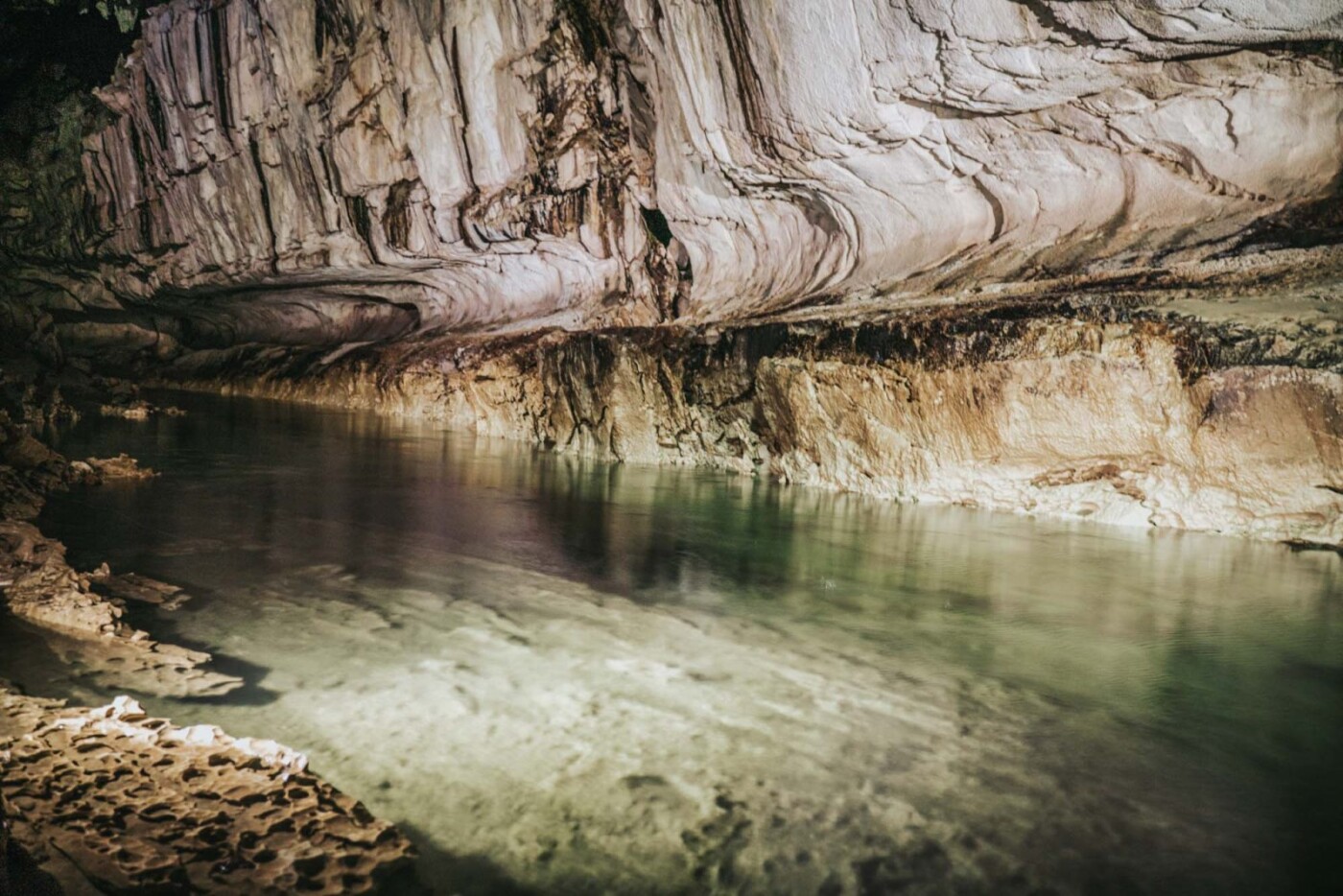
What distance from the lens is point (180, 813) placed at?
6.31 ft

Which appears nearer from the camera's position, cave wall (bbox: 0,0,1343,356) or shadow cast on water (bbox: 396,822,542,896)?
shadow cast on water (bbox: 396,822,542,896)

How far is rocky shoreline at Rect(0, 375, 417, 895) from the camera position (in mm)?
1711

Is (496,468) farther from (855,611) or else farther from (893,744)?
(893,744)

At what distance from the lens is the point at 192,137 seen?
15531 mm

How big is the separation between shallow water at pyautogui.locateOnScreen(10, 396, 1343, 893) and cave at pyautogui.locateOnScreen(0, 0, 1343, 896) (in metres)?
0.02

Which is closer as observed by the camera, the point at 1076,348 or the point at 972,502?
the point at 1076,348

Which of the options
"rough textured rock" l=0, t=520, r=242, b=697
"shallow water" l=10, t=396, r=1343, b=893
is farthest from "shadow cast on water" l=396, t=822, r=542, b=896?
"rough textured rock" l=0, t=520, r=242, b=697

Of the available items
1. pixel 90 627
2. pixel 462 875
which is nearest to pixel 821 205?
pixel 90 627

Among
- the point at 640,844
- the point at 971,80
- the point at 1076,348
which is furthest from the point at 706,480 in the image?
the point at 640,844

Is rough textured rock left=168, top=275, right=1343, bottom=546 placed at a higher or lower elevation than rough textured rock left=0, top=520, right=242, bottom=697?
higher

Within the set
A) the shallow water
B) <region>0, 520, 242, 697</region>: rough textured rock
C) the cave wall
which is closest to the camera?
the shallow water

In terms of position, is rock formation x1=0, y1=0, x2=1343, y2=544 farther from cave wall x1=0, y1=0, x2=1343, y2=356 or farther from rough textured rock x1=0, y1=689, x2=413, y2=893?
rough textured rock x1=0, y1=689, x2=413, y2=893

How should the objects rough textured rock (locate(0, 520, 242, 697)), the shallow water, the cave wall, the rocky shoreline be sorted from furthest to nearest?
the cave wall
rough textured rock (locate(0, 520, 242, 697))
the shallow water
the rocky shoreline

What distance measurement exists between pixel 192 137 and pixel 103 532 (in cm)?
1365
